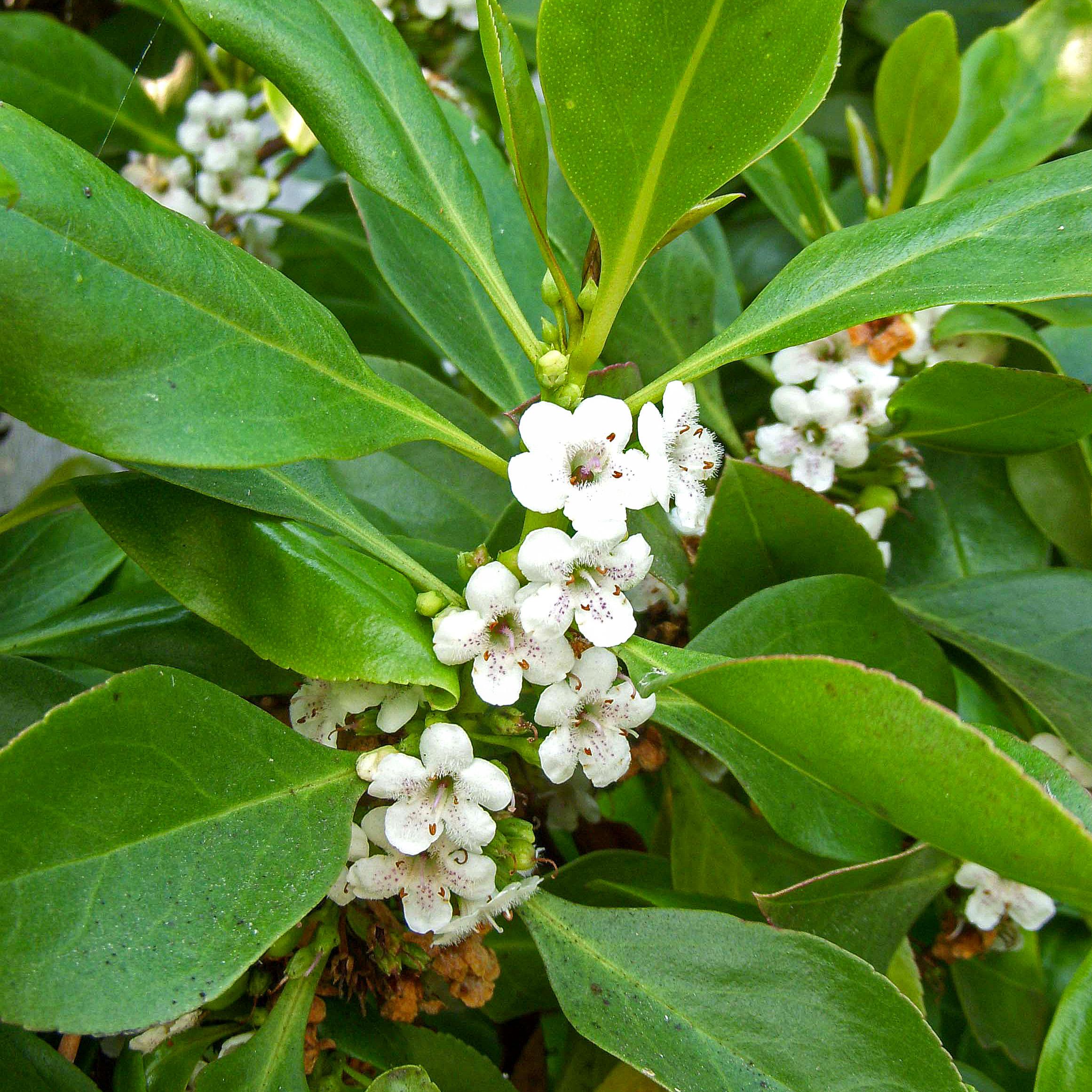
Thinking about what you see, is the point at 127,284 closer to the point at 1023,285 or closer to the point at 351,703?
the point at 351,703

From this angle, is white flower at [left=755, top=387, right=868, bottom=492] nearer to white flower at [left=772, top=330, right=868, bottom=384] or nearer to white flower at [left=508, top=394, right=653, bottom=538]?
white flower at [left=772, top=330, right=868, bottom=384]

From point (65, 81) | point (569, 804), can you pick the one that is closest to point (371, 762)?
point (569, 804)

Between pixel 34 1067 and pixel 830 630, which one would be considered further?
pixel 830 630

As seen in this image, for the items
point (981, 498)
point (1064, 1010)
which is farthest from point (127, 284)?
point (981, 498)

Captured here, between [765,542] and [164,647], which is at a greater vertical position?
[164,647]

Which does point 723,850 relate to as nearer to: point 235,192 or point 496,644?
point 496,644

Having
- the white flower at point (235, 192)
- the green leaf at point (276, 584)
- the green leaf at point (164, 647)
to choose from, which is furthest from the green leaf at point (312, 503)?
the white flower at point (235, 192)

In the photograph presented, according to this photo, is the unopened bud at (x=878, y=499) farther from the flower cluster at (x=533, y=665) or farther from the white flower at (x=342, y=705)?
the white flower at (x=342, y=705)
